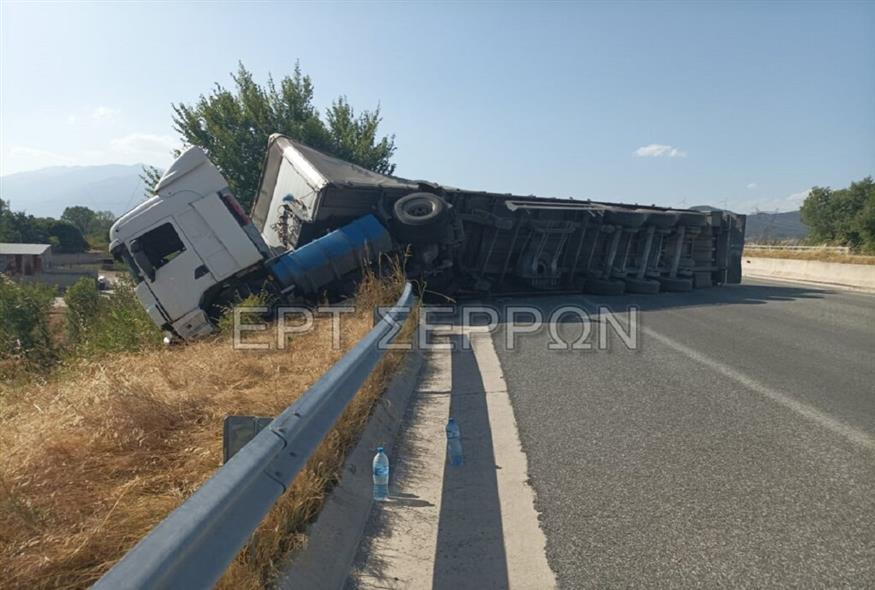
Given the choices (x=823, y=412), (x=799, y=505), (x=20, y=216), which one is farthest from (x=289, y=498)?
(x=20, y=216)

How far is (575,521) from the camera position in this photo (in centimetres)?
273

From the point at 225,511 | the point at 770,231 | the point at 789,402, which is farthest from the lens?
the point at 770,231

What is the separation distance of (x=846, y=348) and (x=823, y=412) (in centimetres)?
318

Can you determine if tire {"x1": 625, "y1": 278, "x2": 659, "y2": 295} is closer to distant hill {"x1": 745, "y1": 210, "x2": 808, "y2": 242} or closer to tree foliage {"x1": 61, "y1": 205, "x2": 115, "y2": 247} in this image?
distant hill {"x1": 745, "y1": 210, "x2": 808, "y2": 242}

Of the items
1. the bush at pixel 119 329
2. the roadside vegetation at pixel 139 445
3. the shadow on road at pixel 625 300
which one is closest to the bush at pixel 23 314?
the bush at pixel 119 329

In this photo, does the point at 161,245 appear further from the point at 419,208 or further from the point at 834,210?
the point at 834,210

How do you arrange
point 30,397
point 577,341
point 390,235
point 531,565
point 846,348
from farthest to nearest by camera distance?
point 390,235
point 577,341
point 846,348
point 30,397
point 531,565

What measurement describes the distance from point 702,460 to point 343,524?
2134mm

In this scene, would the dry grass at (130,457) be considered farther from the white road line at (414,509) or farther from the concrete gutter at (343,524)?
the white road line at (414,509)

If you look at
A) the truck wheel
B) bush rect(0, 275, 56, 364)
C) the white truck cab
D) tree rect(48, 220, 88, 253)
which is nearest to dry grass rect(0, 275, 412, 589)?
the white truck cab

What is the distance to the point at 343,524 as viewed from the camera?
2.59 metres

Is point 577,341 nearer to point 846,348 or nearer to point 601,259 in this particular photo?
point 846,348

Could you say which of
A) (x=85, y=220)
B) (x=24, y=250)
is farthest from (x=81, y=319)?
(x=85, y=220)

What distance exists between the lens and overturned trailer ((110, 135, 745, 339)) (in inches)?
346
